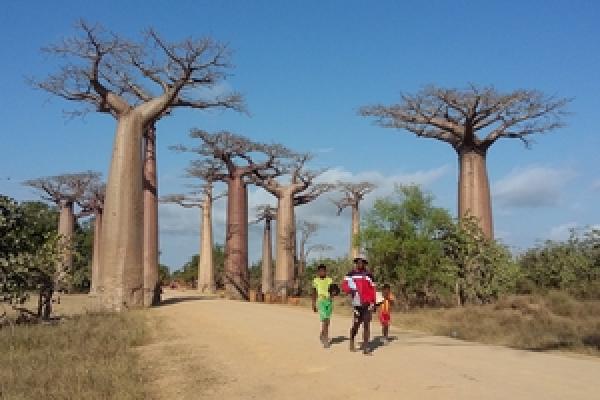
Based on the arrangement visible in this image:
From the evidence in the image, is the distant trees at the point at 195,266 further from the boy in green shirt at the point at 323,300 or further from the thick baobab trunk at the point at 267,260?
the boy in green shirt at the point at 323,300

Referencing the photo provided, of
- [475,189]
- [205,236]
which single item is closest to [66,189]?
[205,236]

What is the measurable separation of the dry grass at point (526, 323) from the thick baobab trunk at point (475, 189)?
115 inches

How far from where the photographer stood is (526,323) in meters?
12.4

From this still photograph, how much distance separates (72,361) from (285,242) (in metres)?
21.1

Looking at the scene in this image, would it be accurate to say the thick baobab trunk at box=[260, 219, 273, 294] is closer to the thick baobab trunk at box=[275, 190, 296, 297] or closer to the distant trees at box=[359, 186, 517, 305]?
the thick baobab trunk at box=[275, 190, 296, 297]

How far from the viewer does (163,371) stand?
6.82m

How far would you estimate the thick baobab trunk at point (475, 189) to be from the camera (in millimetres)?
18719

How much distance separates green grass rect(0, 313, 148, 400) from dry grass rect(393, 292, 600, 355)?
5483 millimetres

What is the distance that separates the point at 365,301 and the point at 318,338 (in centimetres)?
173

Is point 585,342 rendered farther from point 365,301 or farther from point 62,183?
point 62,183

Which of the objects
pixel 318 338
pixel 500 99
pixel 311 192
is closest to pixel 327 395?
pixel 318 338

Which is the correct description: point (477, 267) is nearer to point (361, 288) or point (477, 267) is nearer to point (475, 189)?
point (475, 189)

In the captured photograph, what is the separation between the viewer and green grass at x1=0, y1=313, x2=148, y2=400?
18.1ft

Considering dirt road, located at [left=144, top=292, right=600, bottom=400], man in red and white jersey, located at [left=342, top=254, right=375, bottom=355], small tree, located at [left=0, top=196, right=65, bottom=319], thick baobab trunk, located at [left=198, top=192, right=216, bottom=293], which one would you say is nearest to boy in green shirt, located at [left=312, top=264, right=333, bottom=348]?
dirt road, located at [left=144, top=292, right=600, bottom=400]
